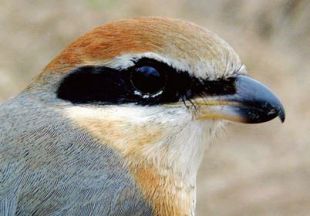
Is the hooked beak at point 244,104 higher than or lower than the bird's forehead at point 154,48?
lower

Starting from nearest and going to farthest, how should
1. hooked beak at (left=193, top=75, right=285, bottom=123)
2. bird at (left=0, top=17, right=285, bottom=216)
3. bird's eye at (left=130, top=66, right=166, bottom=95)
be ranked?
bird at (left=0, top=17, right=285, bottom=216) → bird's eye at (left=130, top=66, right=166, bottom=95) → hooked beak at (left=193, top=75, right=285, bottom=123)

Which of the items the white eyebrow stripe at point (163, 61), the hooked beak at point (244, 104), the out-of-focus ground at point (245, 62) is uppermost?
the white eyebrow stripe at point (163, 61)

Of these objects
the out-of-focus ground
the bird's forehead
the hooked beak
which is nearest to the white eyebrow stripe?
the bird's forehead

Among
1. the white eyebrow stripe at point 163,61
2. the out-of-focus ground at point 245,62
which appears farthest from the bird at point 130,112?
the out-of-focus ground at point 245,62

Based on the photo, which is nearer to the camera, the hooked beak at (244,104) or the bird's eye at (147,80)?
the bird's eye at (147,80)

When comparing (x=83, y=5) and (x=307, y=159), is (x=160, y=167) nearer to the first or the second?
(x=307, y=159)

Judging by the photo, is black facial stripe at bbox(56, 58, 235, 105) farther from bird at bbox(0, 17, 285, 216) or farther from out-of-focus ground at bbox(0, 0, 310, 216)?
out-of-focus ground at bbox(0, 0, 310, 216)

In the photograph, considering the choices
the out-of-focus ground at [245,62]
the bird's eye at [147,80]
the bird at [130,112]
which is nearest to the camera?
the bird at [130,112]

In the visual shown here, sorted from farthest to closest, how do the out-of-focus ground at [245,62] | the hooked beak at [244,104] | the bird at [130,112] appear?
the out-of-focus ground at [245,62], the hooked beak at [244,104], the bird at [130,112]

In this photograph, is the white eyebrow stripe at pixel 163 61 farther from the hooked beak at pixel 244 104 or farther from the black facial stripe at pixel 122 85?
the hooked beak at pixel 244 104
